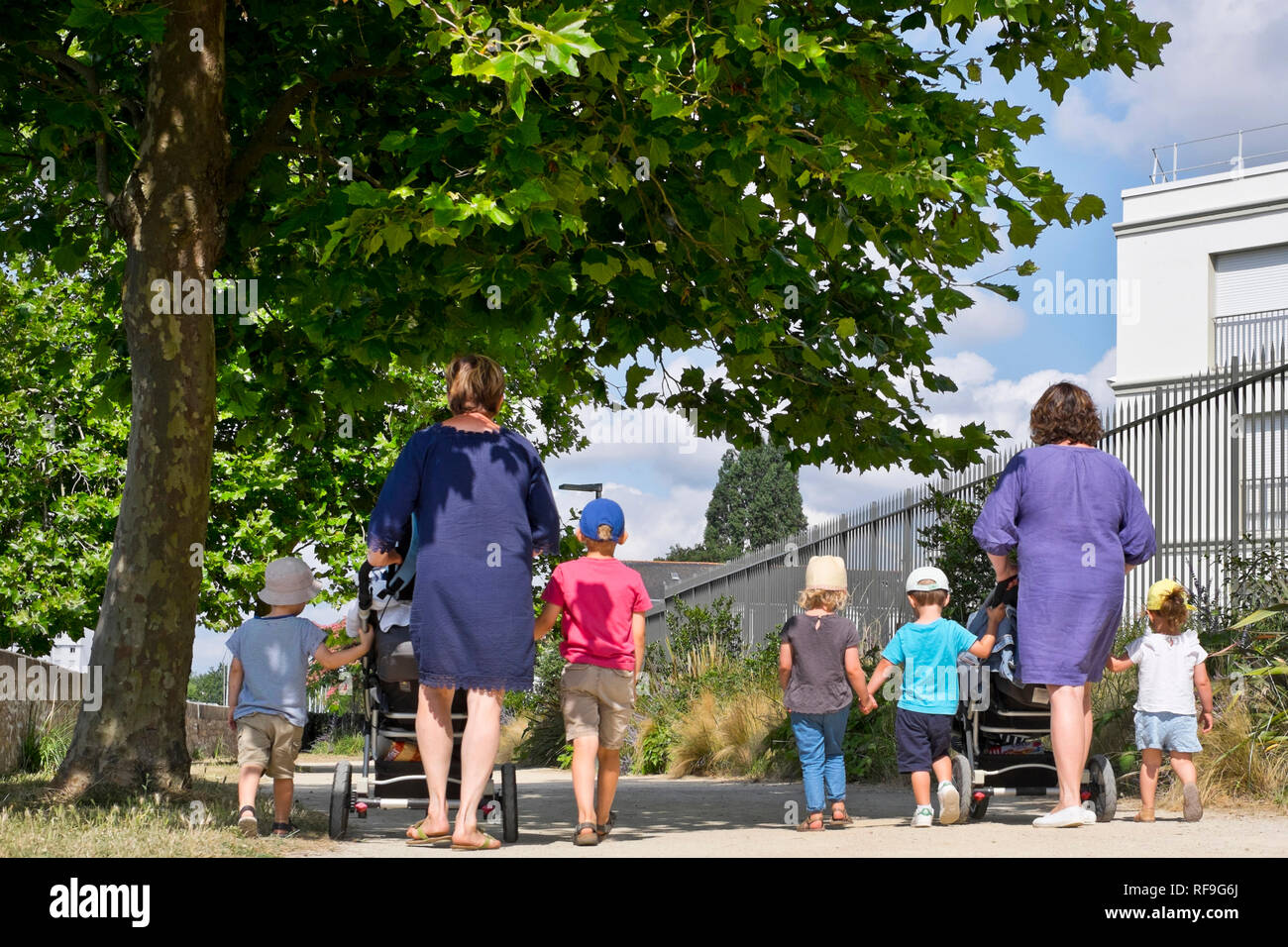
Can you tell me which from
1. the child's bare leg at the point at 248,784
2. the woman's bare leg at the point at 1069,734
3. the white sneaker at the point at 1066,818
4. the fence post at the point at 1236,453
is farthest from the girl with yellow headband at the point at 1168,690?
the fence post at the point at 1236,453

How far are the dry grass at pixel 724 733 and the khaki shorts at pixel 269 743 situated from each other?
6.82 m

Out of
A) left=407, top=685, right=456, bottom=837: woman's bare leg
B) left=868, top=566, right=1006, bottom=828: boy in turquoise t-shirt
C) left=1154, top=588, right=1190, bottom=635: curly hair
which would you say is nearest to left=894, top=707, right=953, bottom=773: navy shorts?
left=868, top=566, right=1006, bottom=828: boy in turquoise t-shirt

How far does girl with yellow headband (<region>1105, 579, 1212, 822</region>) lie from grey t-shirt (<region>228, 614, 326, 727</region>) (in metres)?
4.83

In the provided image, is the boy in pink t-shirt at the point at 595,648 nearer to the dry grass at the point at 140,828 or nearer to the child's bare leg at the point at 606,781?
the child's bare leg at the point at 606,781

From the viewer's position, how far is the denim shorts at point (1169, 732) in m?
8.35

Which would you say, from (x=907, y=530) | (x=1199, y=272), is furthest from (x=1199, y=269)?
(x=907, y=530)

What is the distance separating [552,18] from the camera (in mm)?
5863

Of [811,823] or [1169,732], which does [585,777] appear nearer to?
[811,823]

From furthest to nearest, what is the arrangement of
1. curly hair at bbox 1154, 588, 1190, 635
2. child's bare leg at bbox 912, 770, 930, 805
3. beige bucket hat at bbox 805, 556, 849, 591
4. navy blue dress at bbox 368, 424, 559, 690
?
curly hair at bbox 1154, 588, 1190, 635
beige bucket hat at bbox 805, 556, 849, 591
child's bare leg at bbox 912, 770, 930, 805
navy blue dress at bbox 368, 424, 559, 690

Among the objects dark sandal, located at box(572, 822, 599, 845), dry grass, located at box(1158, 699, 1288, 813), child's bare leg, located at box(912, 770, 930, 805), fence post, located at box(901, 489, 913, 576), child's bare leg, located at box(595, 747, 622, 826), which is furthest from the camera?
fence post, located at box(901, 489, 913, 576)

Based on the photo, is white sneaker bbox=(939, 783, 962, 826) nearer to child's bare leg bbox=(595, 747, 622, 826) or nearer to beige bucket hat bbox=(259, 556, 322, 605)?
child's bare leg bbox=(595, 747, 622, 826)

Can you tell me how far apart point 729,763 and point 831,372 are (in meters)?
4.82

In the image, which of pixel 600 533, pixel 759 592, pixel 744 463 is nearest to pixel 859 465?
pixel 600 533

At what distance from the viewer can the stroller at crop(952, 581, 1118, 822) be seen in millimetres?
7570
